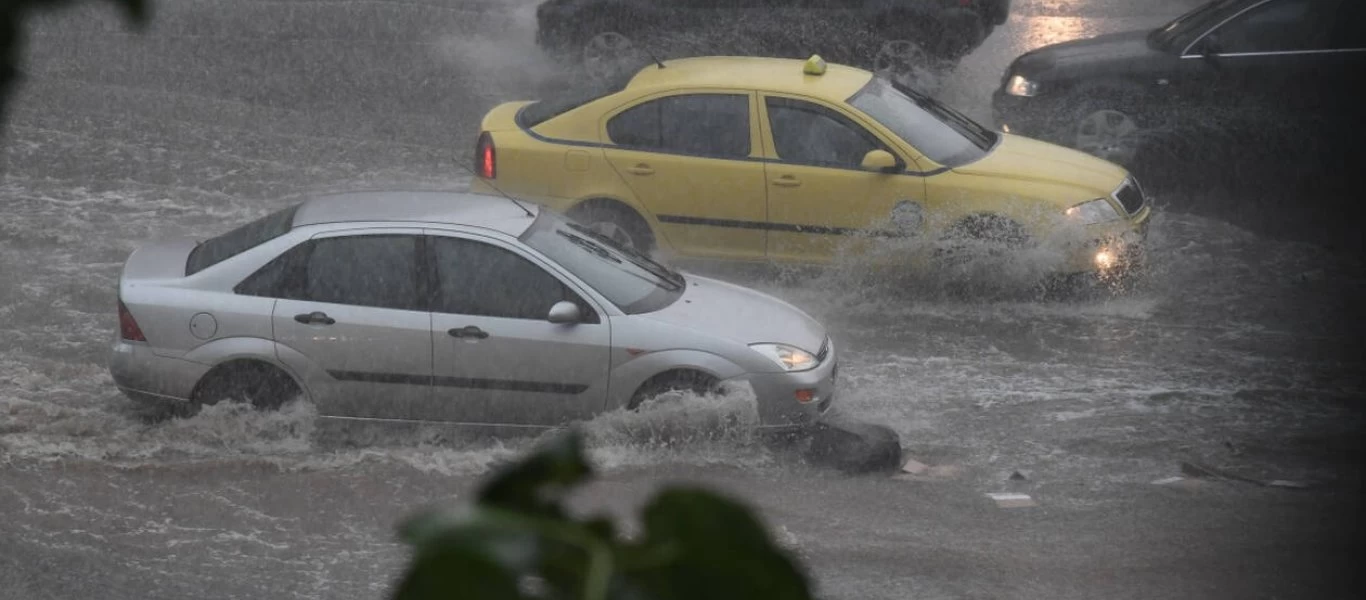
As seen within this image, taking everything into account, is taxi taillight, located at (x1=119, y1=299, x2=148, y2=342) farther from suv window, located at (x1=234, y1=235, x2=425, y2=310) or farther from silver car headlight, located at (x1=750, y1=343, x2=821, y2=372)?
silver car headlight, located at (x1=750, y1=343, x2=821, y2=372)

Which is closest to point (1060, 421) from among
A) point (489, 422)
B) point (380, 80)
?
point (489, 422)

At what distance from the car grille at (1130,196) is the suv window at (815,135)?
61.6 inches

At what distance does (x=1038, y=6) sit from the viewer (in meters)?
18.8

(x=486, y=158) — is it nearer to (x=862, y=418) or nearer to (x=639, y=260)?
(x=639, y=260)

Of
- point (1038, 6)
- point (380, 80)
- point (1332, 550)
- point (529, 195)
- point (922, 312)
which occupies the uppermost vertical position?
point (1038, 6)

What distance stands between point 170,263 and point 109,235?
3830mm

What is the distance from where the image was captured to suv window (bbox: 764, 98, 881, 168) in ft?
31.8

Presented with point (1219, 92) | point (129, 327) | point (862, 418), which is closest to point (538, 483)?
point (129, 327)

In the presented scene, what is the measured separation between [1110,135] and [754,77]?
3588mm

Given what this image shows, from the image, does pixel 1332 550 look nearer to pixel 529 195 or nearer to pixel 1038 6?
pixel 529 195

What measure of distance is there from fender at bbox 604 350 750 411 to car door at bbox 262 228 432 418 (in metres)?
0.84

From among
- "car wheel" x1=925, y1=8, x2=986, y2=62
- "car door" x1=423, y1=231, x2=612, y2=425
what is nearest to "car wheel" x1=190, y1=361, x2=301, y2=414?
"car door" x1=423, y1=231, x2=612, y2=425

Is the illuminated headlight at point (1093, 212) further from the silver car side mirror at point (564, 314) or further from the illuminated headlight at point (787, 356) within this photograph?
the silver car side mirror at point (564, 314)

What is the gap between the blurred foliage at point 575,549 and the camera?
666mm
